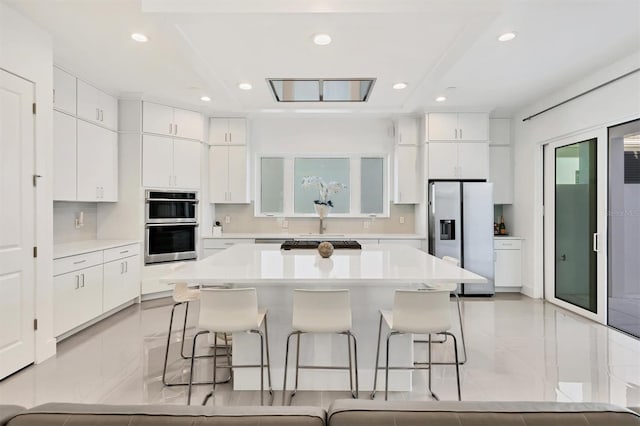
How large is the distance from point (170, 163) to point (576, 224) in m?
5.25

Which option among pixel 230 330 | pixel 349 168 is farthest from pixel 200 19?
pixel 349 168

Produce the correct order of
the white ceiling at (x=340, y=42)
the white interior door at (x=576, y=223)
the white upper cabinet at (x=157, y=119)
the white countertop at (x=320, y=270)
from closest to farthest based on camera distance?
1. the white countertop at (x=320, y=270)
2. the white ceiling at (x=340, y=42)
3. the white interior door at (x=576, y=223)
4. the white upper cabinet at (x=157, y=119)

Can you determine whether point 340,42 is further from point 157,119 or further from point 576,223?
point 576,223

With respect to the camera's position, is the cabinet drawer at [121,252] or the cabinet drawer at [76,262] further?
the cabinet drawer at [121,252]

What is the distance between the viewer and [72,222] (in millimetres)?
4434

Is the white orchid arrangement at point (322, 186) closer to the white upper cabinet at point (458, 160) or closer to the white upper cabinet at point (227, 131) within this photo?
the white upper cabinet at point (227, 131)

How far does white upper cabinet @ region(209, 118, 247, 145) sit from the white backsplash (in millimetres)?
1883

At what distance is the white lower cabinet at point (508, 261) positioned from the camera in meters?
5.40

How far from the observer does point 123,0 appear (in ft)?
8.73

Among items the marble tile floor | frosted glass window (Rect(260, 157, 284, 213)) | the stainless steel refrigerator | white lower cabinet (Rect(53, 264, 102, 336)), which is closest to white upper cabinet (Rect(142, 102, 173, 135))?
frosted glass window (Rect(260, 157, 284, 213))

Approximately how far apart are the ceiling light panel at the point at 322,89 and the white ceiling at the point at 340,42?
0.12 metres

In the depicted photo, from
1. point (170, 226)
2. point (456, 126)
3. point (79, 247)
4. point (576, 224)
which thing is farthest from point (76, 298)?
point (576, 224)

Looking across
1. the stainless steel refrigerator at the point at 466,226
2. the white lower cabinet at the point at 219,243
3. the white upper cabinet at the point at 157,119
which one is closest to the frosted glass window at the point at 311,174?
the white lower cabinet at the point at 219,243

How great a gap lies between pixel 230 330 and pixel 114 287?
2.74 m
